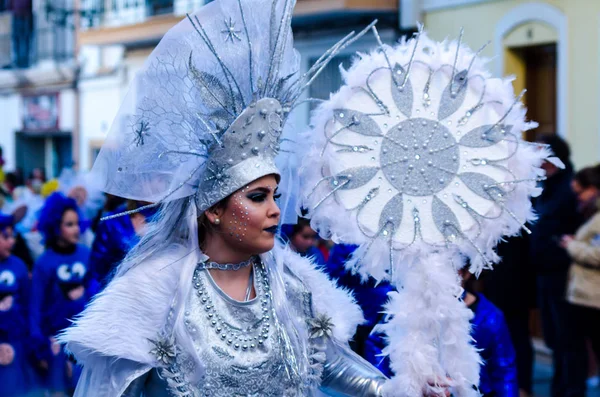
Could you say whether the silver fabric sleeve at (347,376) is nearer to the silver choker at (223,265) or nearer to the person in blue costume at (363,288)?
the silver choker at (223,265)

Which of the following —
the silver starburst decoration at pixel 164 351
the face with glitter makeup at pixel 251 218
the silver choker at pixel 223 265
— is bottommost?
the silver starburst decoration at pixel 164 351

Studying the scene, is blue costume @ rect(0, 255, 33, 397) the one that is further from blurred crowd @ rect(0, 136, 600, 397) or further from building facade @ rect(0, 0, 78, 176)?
building facade @ rect(0, 0, 78, 176)

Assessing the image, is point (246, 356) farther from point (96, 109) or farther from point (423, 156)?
point (96, 109)

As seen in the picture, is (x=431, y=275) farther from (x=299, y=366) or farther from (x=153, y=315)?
(x=153, y=315)

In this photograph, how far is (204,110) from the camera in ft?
10.3

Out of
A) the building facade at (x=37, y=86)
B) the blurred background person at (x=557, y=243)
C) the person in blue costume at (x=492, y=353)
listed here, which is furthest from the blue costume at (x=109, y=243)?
the building facade at (x=37, y=86)

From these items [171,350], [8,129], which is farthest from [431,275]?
[8,129]

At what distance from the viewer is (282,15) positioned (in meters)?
3.19

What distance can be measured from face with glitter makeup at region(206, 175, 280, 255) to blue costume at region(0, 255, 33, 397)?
3690 mm

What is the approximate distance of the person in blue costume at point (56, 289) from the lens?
661cm

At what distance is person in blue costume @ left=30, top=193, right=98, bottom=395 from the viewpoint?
21.7 feet

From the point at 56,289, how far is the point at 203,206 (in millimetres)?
3776

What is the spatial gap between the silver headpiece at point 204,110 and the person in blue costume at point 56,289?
137 inches

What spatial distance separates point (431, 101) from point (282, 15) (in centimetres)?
63
